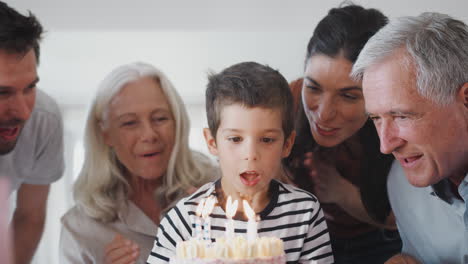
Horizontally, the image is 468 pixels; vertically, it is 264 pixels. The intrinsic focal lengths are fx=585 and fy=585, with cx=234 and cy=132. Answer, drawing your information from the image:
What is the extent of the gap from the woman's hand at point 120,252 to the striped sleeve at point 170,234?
1.16 ft

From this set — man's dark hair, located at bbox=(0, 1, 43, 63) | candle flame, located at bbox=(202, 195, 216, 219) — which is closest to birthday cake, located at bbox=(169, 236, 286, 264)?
candle flame, located at bbox=(202, 195, 216, 219)

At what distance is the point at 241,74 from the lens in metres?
1.95

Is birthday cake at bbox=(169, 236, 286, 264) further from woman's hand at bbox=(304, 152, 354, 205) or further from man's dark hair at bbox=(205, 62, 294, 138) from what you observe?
woman's hand at bbox=(304, 152, 354, 205)

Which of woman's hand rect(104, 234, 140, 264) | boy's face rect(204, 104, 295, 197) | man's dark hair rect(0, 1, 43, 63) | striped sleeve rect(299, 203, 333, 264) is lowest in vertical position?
woman's hand rect(104, 234, 140, 264)

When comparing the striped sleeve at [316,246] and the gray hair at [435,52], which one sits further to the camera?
the striped sleeve at [316,246]

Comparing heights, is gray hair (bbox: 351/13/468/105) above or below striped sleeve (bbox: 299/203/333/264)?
above

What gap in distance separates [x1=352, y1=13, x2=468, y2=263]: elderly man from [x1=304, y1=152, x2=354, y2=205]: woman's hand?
1.65ft

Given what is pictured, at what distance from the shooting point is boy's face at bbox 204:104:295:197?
185 cm

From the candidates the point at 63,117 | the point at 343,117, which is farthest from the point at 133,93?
the point at 343,117

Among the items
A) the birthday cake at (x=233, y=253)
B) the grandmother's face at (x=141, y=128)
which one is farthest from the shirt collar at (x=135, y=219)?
the birthday cake at (x=233, y=253)

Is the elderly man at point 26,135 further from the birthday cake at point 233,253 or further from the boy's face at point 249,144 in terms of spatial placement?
the birthday cake at point 233,253

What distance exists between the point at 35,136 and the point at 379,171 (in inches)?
53.1

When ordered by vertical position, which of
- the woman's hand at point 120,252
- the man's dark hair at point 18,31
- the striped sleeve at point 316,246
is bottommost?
the woman's hand at point 120,252

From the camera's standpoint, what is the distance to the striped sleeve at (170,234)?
185 centimetres
